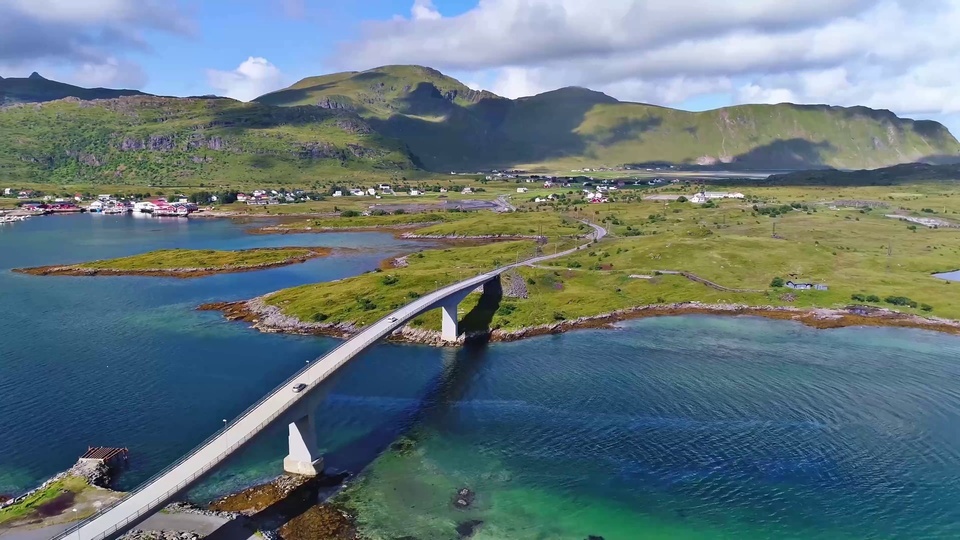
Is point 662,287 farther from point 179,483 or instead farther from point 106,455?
point 179,483

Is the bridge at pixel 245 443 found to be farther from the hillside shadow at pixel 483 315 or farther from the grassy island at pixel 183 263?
the grassy island at pixel 183 263

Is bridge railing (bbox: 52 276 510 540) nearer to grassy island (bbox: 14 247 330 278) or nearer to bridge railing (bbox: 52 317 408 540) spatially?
bridge railing (bbox: 52 317 408 540)

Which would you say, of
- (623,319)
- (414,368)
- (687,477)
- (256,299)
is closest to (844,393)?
(687,477)

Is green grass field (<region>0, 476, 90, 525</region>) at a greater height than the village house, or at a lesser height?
lesser

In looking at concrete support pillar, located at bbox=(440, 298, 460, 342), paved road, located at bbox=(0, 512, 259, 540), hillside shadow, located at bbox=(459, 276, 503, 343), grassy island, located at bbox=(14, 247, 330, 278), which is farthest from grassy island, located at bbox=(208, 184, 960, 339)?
paved road, located at bbox=(0, 512, 259, 540)

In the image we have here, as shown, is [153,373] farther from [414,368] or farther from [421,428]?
[421,428]

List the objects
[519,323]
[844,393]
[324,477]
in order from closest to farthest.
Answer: [324,477] → [844,393] → [519,323]

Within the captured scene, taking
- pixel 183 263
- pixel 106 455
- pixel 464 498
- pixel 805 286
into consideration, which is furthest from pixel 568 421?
pixel 183 263
